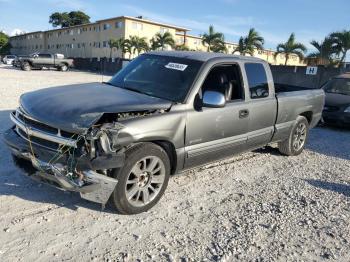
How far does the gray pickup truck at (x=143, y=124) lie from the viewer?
153 inches

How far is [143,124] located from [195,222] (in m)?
1.25

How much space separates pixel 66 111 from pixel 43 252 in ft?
4.73

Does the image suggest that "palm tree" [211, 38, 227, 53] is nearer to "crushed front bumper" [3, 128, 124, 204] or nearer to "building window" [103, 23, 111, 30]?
"building window" [103, 23, 111, 30]

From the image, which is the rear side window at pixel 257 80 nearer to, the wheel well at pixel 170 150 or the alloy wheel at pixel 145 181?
the wheel well at pixel 170 150

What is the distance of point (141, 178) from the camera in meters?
4.37

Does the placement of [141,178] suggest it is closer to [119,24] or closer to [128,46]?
[128,46]

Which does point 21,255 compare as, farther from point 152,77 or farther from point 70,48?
point 70,48

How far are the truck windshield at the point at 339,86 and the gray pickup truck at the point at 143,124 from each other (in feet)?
22.6

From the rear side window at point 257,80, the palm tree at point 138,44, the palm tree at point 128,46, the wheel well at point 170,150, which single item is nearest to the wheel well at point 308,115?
the rear side window at point 257,80

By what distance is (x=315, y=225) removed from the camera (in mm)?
4492

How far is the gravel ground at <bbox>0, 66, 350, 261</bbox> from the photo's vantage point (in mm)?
3631

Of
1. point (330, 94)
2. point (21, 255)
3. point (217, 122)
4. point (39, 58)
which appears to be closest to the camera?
point (21, 255)

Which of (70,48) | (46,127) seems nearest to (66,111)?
(46,127)

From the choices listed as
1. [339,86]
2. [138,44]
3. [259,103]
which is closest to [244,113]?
[259,103]
